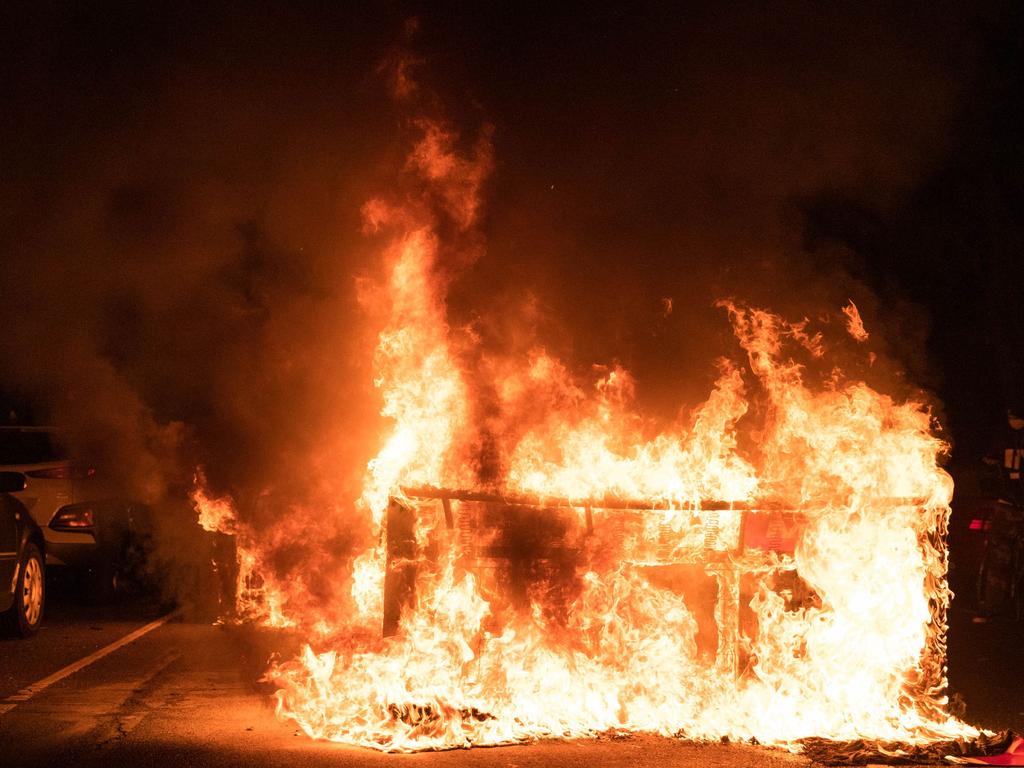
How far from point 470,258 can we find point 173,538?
14.8 feet

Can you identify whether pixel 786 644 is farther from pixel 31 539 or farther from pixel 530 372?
pixel 31 539

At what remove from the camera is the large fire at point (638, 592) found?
6.15 meters

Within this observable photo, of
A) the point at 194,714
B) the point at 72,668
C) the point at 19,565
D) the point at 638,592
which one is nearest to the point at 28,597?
the point at 19,565

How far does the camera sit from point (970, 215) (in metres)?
19.3

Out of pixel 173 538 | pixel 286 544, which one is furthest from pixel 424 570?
pixel 173 538

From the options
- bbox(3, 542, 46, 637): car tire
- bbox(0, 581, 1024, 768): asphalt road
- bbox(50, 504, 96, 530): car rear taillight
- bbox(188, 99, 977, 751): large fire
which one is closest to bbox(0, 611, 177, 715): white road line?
bbox(0, 581, 1024, 768): asphalt road

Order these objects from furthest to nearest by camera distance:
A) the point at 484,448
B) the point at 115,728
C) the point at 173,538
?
the point at 173,538
the point at 484,448
the point at 115,728

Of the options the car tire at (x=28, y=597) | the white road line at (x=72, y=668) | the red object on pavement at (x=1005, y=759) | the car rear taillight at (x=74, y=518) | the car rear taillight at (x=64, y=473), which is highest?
the car rear taillight at (x=64, y=473)

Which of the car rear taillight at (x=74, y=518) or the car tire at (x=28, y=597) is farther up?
the car rear taillight at (x=74, y=518)

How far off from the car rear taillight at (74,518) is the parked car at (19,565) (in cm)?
132

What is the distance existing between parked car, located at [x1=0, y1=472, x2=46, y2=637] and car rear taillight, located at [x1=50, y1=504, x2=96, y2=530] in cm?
132

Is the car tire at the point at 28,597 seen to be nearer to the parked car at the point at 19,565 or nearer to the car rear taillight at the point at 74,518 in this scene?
the parked car at the point at 19,565

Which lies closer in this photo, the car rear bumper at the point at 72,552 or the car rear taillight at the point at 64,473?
the car rear bumper at the point at 72,552

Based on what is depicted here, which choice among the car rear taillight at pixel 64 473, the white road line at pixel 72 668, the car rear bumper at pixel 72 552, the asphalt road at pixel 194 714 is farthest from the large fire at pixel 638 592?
the car rear taillight at pixel 64 473
